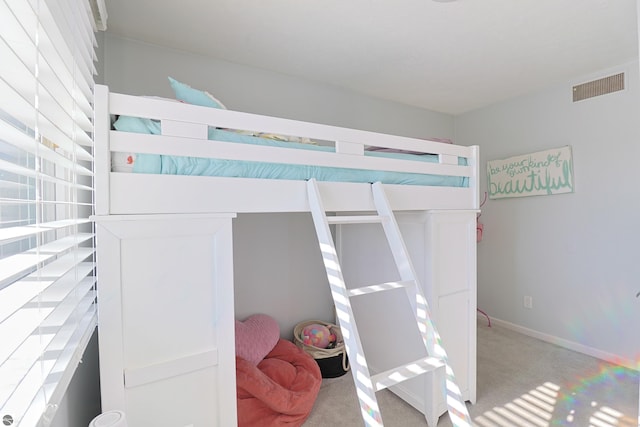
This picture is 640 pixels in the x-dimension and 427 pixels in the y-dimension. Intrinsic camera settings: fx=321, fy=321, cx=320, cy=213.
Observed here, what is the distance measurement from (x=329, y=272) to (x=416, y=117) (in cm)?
283

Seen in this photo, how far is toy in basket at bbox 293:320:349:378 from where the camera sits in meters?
2.42

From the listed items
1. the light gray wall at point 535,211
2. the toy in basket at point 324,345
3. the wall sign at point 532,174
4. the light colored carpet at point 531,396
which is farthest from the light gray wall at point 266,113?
the wall sign at point 532,174

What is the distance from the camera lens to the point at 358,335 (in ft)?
4.30

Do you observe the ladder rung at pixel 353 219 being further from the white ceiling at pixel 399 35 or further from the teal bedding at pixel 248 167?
the white ceiling at pixel 399 35

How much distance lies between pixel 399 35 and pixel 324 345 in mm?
2319

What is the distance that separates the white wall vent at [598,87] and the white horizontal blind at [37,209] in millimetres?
3615

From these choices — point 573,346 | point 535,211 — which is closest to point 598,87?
point 535,211

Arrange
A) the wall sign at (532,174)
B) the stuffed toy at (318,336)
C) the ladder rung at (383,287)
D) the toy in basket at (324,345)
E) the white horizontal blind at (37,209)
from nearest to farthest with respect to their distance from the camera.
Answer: the white horizontal blind at (37,209), the ladder rung at (383,287), the toy in basket at (324,345), the stuffed toy at (318,336), the wall sign at (532,174)

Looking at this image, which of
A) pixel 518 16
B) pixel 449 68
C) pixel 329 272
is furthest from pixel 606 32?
pixel 329 272

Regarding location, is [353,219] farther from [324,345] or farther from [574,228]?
[574,228]

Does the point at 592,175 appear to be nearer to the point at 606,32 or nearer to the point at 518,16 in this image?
the point at 606,32

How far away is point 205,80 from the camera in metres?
2.42

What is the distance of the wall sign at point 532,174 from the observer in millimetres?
2930

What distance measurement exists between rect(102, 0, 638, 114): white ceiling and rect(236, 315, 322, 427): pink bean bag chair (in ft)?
6.61
